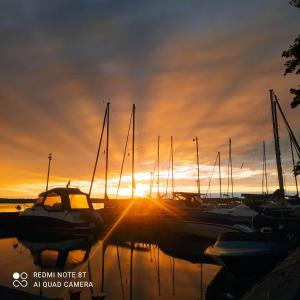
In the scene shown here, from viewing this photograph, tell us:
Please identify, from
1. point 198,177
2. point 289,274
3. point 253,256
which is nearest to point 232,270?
point 253,256

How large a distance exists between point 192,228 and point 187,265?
7.62 m

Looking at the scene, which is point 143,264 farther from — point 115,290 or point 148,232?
point 148,232

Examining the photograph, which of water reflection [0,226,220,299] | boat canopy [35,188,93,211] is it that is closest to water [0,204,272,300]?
water reflection [0,226,220,299]

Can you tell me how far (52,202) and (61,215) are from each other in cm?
296

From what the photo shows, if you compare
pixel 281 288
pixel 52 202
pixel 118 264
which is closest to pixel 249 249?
pixel 281 288

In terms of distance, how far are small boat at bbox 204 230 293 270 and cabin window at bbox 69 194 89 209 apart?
16.8 metres

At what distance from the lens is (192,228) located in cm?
2519

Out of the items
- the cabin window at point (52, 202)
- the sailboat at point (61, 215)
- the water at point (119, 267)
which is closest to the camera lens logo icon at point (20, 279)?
the water at point (119, 267)

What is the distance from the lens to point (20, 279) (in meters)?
14.1

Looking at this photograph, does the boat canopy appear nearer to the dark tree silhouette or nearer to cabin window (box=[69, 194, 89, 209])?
cabin window (box=[69, 194, 89, 209])

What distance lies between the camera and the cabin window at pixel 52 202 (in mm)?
27875

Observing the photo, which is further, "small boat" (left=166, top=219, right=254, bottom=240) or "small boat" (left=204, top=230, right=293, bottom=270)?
"small boat" (left=166, top=219, right=254, bottom=240)

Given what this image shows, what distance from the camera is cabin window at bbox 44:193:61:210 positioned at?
27875mm

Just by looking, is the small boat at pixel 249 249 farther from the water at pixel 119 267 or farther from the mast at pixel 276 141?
the mast at pixel 276 141
